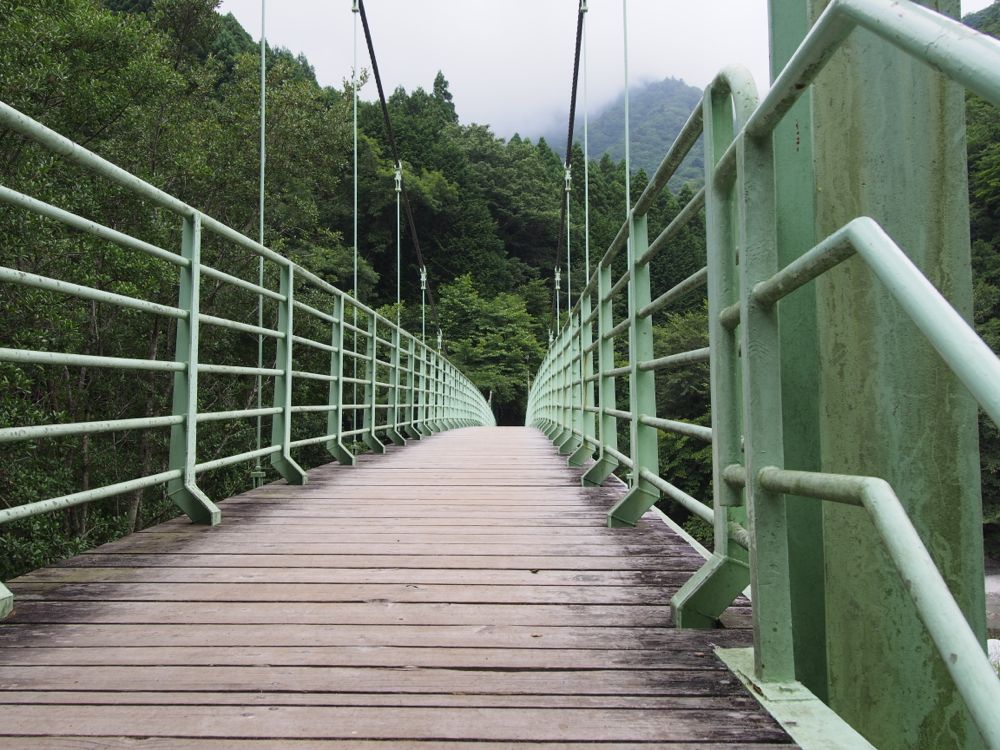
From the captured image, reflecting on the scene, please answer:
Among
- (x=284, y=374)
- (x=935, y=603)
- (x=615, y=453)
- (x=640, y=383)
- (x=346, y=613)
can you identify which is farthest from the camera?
(x=284, y=374)

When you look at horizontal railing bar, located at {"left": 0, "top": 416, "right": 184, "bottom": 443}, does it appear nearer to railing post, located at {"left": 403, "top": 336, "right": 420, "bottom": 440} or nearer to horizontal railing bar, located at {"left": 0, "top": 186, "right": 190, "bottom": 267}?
horizontal railing bar, located at {"left": 0, "top": 186, "right": 190, "bottom": 267}

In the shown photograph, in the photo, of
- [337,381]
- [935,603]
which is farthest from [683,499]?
[337,381]

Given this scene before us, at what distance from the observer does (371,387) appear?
4426 mm

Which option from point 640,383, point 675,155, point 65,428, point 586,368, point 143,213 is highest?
point 143,213

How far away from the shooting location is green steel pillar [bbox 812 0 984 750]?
85cm

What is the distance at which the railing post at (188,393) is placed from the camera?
2078 millimetres

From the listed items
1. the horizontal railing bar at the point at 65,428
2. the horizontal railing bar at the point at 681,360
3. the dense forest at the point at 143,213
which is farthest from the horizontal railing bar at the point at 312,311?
the dense forest at the point at 143,213

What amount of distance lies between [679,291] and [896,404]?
2.70 feet

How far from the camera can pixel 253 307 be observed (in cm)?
1119

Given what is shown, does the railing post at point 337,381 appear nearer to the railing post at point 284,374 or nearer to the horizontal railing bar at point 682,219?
the railing post at point 284,374

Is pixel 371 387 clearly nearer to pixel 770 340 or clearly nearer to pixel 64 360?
pixel 64 360

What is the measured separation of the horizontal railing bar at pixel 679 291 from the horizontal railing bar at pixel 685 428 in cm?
30

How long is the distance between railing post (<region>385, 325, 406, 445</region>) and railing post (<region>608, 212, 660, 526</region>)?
3077 mm

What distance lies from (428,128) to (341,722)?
35440 millimetres
